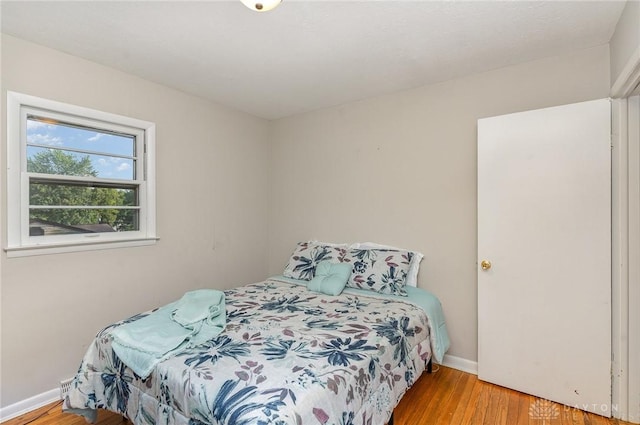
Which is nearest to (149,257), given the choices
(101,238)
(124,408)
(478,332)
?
(101,238)

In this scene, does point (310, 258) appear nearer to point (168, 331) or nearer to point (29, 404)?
point (168, 331)

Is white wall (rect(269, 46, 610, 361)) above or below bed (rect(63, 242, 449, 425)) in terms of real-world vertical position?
above

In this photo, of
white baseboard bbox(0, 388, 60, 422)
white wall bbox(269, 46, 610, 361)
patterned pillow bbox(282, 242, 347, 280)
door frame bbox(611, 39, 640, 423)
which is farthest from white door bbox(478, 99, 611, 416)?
white baseboard bbox(0, 388, 60, 422)

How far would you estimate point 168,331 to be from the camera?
1.73 metres

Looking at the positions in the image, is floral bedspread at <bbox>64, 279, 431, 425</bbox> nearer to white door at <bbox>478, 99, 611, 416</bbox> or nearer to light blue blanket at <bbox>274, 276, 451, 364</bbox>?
light blue blanket at <bbox>274, 276, 451, 364</bbox>

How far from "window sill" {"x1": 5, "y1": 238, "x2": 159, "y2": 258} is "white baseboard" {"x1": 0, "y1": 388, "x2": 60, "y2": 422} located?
38.2 inches

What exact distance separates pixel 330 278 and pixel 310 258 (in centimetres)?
46

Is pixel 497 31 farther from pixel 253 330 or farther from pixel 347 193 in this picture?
pixel 253 330

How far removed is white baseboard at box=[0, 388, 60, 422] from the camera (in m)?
1.99

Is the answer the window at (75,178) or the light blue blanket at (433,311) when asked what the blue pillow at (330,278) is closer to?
the light blue blanket at (433,311)

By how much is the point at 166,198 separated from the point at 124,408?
5.66 feet

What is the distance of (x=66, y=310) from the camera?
7.41 feet


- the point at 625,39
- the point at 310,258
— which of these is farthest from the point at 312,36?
the point at 310,258

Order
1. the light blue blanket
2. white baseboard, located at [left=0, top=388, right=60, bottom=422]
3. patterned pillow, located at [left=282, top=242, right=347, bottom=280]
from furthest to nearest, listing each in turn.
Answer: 1. patterned pillow, located at [left=282, top=242, right=347, bottom=280]
2. the light blue blanket
3. white baseboard, located at [left=0, top=388, right=60, bottom=422]
